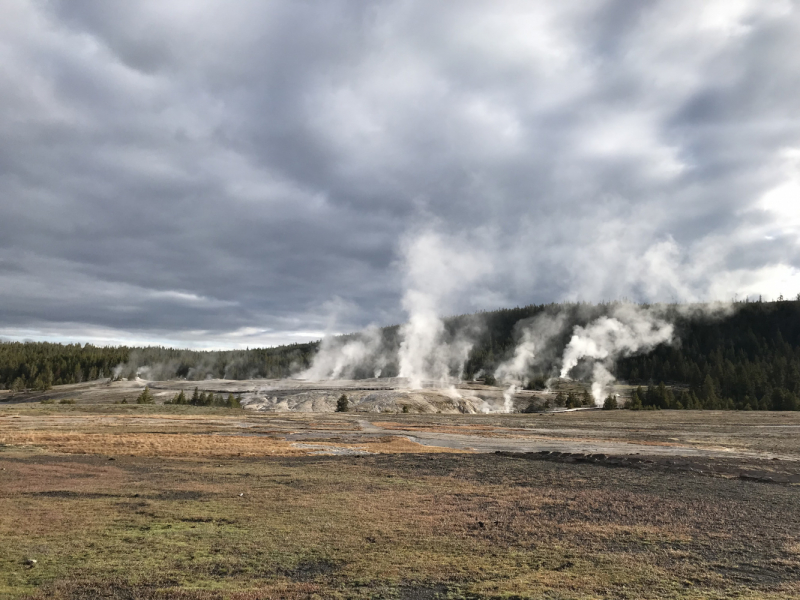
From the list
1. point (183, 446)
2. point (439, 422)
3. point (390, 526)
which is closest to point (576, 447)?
point (183, 446)

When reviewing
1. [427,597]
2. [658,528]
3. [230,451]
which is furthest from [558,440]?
[427,597]

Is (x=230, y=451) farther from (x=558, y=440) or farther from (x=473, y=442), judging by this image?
(x=558, y=440)

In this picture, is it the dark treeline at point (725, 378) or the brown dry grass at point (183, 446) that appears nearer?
the brown dry grass at point (183, 446)

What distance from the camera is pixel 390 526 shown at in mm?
15672

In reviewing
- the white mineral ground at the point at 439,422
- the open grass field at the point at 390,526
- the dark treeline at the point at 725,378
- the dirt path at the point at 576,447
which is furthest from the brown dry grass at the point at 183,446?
the dark treeline at the point at 725,378

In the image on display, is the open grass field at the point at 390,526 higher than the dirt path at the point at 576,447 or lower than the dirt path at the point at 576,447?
higher

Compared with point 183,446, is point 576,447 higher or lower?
lower

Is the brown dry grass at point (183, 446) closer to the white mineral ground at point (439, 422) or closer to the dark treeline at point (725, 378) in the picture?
the white mineral ground at point (439, 422)

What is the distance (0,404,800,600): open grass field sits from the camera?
10.7 m

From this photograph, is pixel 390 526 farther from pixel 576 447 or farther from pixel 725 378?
pixel 725 378

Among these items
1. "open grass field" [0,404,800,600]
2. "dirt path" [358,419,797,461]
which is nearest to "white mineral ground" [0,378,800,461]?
"dirt path" [358,419,797,461]

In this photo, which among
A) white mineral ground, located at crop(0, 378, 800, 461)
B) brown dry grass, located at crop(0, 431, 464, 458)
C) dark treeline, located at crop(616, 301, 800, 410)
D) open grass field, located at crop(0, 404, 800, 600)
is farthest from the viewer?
dark treeline, located at crop(616, 301, 800, 410)

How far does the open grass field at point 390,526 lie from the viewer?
35.1 ft

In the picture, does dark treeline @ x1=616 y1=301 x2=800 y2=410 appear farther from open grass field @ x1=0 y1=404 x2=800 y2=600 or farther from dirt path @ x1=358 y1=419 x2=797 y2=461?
open grass field @ x1=0 y1=404 x2=800 y2=600
